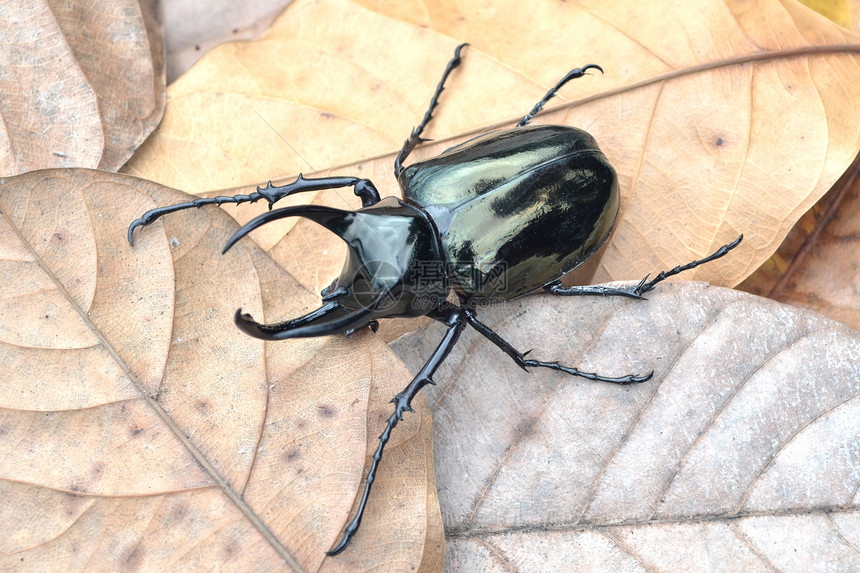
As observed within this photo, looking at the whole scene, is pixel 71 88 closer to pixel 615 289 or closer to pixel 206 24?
pixel 206 24

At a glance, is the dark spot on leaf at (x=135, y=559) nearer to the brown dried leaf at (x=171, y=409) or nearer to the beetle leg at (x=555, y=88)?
the brown dried leaf at (x=171, y=409)

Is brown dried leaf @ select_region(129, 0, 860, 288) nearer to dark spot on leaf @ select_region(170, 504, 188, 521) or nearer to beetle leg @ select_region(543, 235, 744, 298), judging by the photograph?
beetle leg @ select_region(543, 235, 744, 298)

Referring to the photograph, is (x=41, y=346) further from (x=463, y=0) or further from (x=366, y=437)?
(x=463, y=0)

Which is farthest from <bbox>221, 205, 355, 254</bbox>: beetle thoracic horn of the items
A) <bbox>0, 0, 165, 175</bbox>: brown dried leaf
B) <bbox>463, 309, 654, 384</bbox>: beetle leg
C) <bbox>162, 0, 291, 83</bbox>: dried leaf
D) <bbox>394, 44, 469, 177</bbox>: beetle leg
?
<bbox>162, 0, 291, 83</bbox>: dried leaf

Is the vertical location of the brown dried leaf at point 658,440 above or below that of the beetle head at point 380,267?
below

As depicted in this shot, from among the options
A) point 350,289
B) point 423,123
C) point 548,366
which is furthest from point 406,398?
point 423,123

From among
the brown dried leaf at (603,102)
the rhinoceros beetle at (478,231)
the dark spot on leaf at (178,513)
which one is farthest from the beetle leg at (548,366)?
the dark spot on leaf at (178,513)
